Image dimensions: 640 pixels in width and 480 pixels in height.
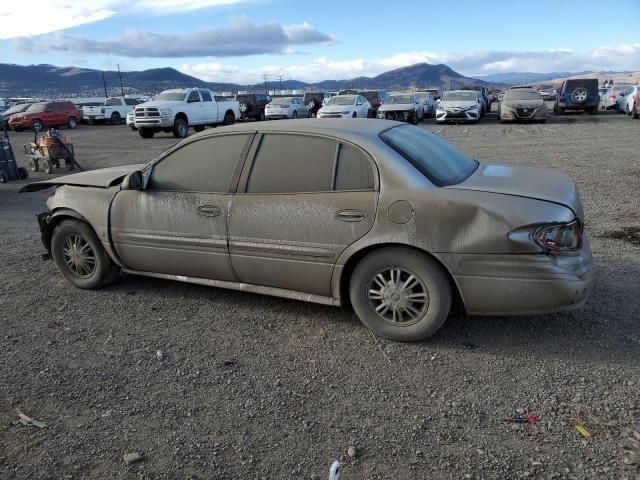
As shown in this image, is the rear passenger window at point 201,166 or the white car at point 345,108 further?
the white car at point 345,108

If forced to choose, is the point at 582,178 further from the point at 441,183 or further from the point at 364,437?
the point at 364,437

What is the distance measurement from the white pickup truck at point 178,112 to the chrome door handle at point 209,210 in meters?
18.7

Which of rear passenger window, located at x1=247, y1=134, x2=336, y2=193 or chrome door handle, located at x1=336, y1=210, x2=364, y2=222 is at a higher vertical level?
rear passenger window, located at x1=247, y1=134, x2=336, y2=193

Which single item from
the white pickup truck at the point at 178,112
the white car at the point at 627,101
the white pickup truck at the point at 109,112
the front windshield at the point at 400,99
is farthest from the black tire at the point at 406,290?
the white pickup truck at the point at 109,112

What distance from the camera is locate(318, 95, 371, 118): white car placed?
23417mm

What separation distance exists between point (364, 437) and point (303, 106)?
30457 mm

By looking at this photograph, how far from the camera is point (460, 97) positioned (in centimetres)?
2542

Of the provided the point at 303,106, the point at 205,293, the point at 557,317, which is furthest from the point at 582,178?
the point at 303,106

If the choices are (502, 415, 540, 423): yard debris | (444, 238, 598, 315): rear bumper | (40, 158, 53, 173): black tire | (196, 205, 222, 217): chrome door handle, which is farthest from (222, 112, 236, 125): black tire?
(502, 415, 540, 423): yard debris

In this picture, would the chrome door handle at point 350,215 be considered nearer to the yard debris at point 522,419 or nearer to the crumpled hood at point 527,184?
the crumpled hood at point 527,184

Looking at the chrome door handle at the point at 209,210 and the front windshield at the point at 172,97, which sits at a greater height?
the front windshield at the point at 172,97

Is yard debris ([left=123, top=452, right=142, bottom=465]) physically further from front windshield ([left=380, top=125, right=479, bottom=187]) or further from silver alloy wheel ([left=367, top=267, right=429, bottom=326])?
front windshield ([left=380, top=125, right=479, bottom=187])

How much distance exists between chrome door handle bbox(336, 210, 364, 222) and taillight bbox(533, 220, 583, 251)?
3.72ft

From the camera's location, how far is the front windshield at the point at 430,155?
12.1ft
